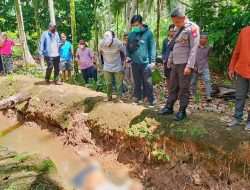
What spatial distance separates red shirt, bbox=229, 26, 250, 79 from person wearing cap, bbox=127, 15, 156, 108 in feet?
6.04

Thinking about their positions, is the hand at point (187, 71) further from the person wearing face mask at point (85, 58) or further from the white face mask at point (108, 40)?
the person wearing face mask at point (85, 58)

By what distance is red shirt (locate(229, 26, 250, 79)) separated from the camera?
5.16m

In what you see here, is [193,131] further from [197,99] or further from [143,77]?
[197,99]

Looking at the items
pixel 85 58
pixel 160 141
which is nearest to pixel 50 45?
pixel 85 58

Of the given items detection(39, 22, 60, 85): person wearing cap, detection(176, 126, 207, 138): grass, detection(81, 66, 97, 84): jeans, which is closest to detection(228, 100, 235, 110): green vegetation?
detection(176, 126, 207, 138): grass

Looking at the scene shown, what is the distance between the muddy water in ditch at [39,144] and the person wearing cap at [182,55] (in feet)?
8.38

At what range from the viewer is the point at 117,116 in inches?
277

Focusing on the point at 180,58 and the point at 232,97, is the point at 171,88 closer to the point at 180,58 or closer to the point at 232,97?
the point at 180,58

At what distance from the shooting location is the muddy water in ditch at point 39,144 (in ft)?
22.9

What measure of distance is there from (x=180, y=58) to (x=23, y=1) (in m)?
15.9

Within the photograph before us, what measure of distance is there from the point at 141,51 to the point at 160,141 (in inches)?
74.4

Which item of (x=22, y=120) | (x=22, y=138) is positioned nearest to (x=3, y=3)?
(x=22, y=120)

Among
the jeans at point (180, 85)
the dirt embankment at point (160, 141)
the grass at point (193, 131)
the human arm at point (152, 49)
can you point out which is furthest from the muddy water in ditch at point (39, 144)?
the human arm at point (152, 49)

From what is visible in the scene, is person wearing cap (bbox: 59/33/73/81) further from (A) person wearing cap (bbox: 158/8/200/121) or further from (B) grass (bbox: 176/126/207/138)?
(B) grass (bbox: 176/126/207/138)
